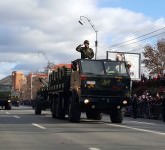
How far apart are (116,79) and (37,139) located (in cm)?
861

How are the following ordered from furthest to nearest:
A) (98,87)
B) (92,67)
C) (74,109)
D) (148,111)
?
(148,111), (74,109), (92,67), (98,87)

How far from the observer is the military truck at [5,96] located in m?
53.8

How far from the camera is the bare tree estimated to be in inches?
2731

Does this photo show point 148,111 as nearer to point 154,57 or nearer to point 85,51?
point 85,51

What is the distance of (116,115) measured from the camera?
82.7ft

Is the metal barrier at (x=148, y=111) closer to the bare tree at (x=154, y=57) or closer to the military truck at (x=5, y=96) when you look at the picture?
the military truck at (x=5, y=96)

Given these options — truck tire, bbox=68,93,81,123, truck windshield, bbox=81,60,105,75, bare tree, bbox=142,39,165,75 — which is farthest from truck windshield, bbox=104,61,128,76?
bare tree, bbox=142,39,165,75

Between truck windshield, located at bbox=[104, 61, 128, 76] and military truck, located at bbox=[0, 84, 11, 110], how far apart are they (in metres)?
30.9

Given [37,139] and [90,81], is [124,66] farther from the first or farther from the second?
[37,139]

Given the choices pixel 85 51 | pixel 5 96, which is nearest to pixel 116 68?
pixel 85 51

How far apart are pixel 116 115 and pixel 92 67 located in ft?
9.52

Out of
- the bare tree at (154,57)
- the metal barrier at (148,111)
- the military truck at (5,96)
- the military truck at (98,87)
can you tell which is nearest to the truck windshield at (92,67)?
the military truck at (98,87)

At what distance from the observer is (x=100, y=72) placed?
2381 centimetres

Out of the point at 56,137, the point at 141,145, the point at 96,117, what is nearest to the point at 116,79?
the point at 96,117
